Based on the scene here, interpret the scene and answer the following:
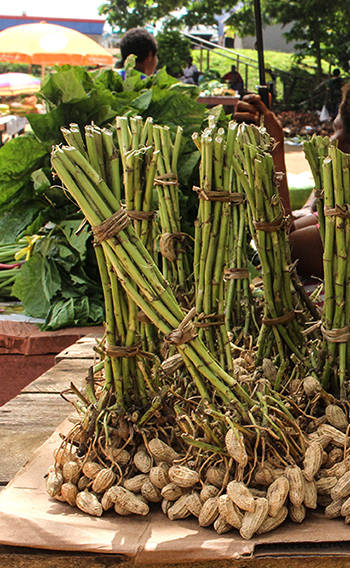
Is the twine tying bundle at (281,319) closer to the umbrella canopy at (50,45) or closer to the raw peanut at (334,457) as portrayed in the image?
the raw peanut at (334,457)

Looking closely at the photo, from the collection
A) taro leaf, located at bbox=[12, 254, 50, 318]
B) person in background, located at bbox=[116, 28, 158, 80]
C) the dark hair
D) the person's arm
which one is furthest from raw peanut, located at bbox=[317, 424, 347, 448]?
the dark hair

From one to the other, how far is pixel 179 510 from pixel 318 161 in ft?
2.81

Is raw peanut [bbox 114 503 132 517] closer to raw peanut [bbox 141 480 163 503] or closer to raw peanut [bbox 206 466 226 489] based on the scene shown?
raw peanut [bbox 141 480 163 503]

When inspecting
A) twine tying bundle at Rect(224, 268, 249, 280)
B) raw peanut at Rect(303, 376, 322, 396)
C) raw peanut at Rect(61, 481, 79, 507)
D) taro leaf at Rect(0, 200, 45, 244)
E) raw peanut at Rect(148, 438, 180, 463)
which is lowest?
raw peanut at Rect(61, 481, 79, 507)

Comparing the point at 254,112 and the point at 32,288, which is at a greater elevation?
the point at 254,112

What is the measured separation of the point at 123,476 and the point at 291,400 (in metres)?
0.38

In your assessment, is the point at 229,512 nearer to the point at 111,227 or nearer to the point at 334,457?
the point at 334,457

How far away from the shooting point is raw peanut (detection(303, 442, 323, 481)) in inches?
42.1

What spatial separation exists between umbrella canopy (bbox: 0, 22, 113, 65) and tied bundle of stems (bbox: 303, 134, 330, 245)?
8.15 metres

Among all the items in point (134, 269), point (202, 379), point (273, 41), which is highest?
point (273, 41)

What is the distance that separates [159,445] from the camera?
1.16 metres

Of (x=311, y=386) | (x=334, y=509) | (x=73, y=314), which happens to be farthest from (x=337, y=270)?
(x=73, y=314)

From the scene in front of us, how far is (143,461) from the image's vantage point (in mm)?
1165

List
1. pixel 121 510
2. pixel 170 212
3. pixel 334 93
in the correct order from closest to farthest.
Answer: pixel 121 510 < pixel 170 212 < pixel 334 93
